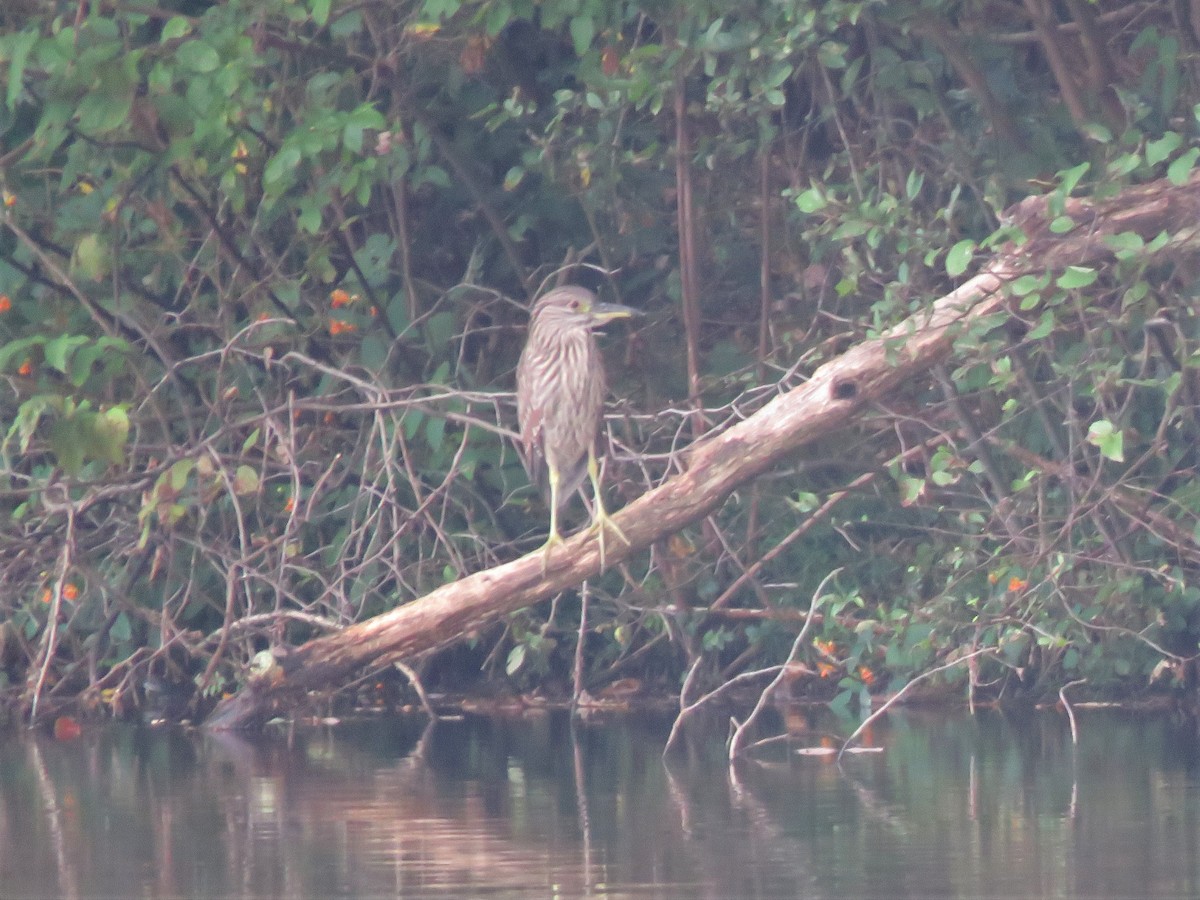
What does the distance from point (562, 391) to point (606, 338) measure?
914 millimetres

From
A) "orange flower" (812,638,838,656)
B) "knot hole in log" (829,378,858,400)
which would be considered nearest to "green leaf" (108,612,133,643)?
"orange flower" (812,638,838,656)

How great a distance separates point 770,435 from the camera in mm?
5762

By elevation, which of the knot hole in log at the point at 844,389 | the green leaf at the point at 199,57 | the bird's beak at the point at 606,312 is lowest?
the knot hole in log at the point at 844,389

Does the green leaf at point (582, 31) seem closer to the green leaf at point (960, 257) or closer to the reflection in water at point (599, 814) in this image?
the green leaf at point (960, 257)

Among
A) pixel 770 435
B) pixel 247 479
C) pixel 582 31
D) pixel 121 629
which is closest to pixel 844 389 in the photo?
pixel 770 435

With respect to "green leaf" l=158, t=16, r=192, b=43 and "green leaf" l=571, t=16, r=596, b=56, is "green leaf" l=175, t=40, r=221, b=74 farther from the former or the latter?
"green leaf" l=571, t=16, r=596, b=56

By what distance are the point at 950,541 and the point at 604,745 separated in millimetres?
1496

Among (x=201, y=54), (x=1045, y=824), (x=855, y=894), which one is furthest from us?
(x=201, y=54)

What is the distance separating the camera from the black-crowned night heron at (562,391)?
6.56 metres

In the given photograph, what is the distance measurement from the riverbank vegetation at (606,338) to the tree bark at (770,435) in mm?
50

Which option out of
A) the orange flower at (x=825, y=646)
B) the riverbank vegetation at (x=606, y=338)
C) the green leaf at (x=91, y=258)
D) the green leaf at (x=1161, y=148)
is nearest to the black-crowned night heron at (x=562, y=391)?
the riverbank vegetation at (x=606, y=338)

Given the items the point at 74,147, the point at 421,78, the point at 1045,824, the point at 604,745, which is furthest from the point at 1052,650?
the point at 74,147

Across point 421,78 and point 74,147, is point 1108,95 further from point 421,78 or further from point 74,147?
point 74,147

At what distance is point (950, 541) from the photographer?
6.97 metres
